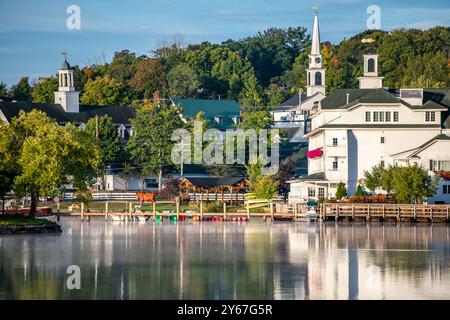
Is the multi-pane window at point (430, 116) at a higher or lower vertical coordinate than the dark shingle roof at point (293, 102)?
lower

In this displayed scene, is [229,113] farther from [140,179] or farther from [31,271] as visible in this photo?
[31,271]

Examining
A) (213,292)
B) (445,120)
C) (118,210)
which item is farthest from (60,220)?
(213,292)

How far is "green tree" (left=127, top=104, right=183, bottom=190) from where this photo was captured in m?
136

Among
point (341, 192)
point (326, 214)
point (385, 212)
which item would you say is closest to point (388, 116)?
point (341, 192)

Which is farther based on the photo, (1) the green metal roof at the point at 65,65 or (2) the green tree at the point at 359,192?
(1) the green metal roof at the point at 65,65

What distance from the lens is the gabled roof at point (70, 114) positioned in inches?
6088

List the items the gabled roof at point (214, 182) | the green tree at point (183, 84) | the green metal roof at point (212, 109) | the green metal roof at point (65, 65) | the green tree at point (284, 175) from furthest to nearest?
the green tree at point (183, 84), the green metal roof at point (212, 109), the green metal roof at point (65, 65), the green tree at point (284, 175), the gabled roof at point (214, 182)

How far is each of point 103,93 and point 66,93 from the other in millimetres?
18636

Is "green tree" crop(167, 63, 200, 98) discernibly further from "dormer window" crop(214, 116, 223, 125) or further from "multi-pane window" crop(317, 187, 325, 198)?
"multi-pane window" crop(317, 187, 325, 198)

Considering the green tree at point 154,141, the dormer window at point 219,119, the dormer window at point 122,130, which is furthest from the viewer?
the dormer window at point 219,119

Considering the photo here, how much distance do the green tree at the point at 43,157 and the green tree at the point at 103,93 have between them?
91683 mm

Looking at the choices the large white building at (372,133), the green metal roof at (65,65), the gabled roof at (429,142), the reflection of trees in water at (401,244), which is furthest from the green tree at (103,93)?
the reflection of trees in water at (401,244)

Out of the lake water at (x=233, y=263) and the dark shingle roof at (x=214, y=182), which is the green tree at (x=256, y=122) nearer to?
the dark shingle roof at (x=214, y=182)

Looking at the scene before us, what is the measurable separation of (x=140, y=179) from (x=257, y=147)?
13.5m
